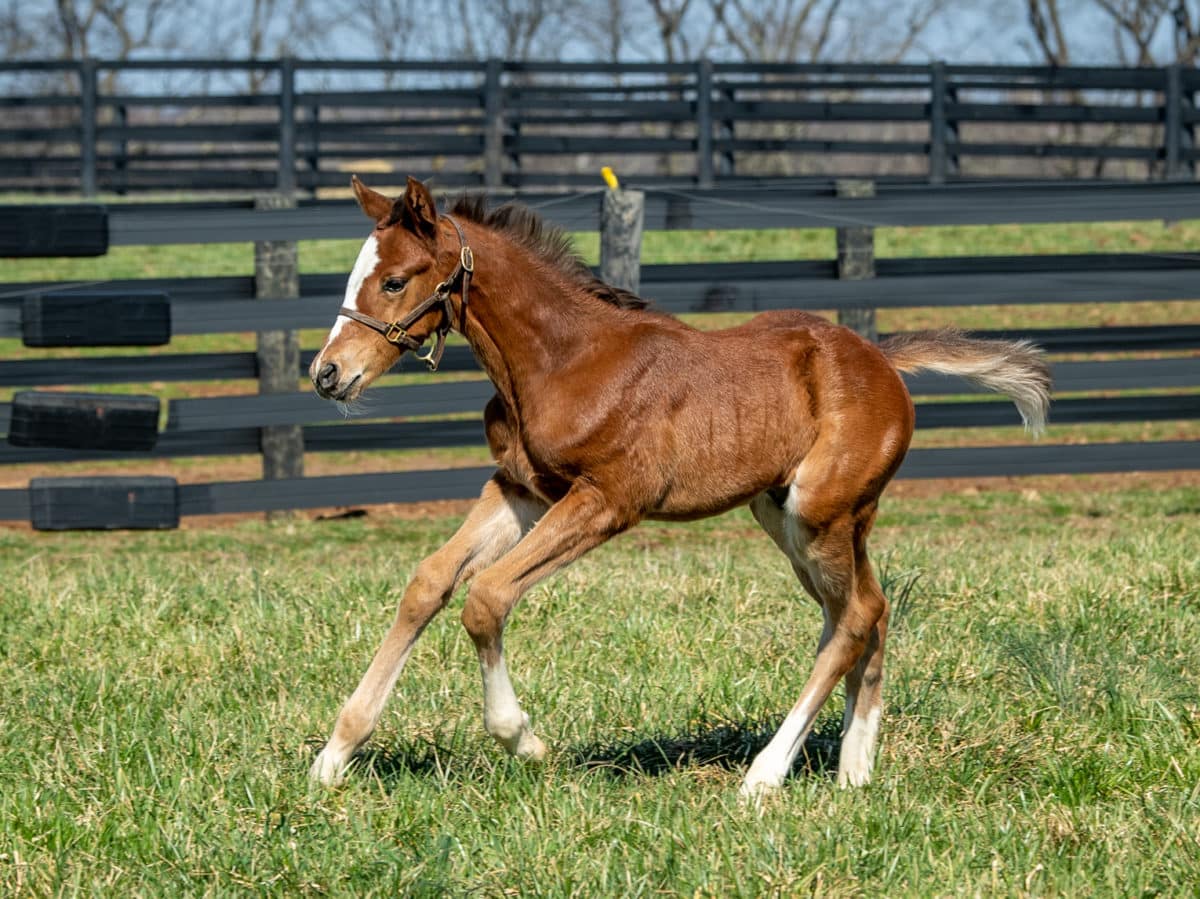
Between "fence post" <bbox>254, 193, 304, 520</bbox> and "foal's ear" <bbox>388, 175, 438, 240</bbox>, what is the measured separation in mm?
4775

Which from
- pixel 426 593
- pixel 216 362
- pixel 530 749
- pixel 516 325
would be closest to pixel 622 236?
pixel 216 362

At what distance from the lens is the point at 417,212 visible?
13.4ft

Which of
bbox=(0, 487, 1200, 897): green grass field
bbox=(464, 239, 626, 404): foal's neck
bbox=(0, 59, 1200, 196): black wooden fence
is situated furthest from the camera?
bbox=(0, 59, 1200, 196): black wooden fence

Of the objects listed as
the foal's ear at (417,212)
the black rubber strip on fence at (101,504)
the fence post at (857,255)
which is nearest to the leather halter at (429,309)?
the foal's ear at (417,212)

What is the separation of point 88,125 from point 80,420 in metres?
11.9

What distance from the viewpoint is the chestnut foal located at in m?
4.06

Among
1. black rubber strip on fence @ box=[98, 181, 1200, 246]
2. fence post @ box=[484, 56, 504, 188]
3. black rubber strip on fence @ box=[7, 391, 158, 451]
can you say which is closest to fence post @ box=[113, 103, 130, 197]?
fence post @ box=[484, 56, 504, 188]

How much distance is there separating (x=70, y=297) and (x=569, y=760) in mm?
5129

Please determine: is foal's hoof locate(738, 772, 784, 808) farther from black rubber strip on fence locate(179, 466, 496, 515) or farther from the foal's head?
black rubber strip on fence locate(179, 466, 496, 515)

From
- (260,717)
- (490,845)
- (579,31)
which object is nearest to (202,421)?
(260,717)

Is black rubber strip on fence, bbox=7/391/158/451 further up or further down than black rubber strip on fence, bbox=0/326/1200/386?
further down

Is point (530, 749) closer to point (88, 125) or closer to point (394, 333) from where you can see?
point (394, 333)

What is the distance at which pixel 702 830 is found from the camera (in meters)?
3.66

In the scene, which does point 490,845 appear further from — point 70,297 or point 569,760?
point 70,297
